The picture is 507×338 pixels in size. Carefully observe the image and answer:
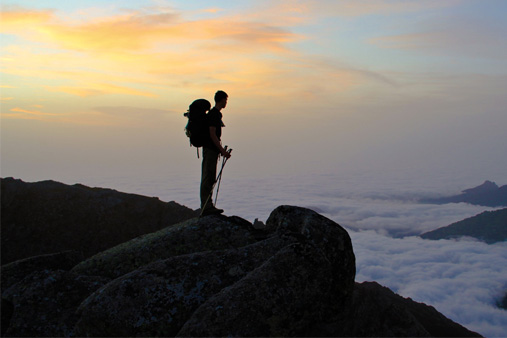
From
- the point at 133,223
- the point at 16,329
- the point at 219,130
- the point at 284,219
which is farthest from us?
the point at 133,223

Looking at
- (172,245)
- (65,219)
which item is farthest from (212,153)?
(65,219)

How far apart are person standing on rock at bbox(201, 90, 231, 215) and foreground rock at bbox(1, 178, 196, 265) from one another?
21.5 ft

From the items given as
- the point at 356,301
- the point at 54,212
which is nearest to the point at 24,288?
the point at 356,301

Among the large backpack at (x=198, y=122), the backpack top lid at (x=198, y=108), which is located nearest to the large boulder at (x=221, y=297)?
the large backpack at (x=198, y=122)

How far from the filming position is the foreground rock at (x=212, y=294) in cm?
742

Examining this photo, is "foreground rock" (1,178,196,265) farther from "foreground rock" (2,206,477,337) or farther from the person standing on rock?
the person standing on rock

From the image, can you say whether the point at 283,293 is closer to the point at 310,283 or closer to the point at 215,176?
the point at 310,283

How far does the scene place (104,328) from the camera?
299 inches

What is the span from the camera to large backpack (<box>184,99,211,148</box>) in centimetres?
1266

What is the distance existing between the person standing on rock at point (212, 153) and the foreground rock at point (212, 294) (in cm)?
217

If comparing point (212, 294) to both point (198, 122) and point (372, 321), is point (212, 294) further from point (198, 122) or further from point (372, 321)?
point (198, 122)

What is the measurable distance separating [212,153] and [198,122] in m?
1.14

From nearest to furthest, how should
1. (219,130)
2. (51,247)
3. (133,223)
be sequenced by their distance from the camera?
(219,130) → (51,247) → (133,223)

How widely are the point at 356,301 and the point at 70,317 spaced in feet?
22.1
